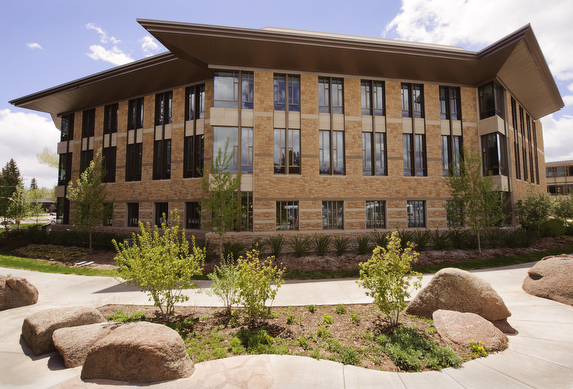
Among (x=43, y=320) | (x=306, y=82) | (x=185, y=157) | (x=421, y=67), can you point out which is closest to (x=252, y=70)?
(x=306, y=82)

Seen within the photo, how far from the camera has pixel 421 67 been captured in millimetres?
16828

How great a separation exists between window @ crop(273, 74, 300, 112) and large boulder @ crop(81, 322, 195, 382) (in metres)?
14.6

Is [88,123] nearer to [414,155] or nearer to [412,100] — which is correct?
[412,100]

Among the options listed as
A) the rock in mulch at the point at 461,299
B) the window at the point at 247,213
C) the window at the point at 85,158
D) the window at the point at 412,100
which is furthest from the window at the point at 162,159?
the rock in mulch at the point at 461,299

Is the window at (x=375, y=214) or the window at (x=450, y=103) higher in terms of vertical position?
the window at (x=450, y=103)

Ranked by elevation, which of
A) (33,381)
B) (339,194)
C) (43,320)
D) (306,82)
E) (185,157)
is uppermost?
(306,82)

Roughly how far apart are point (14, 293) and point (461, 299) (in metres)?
11.8

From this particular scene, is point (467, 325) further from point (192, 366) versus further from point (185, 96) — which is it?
point (185, 96)

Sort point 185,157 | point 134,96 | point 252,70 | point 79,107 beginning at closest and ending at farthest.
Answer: point 252,70 → point 185,157 → point 134,96 → point 79,107

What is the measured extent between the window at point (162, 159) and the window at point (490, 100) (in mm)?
23184

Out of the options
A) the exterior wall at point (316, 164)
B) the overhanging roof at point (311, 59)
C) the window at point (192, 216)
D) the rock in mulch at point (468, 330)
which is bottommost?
the rock in mulch at point (468, 330)

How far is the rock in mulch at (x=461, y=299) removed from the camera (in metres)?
5.89

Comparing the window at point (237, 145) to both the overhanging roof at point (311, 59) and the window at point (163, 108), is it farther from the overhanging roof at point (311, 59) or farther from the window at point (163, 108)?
the window at point (163, 108)

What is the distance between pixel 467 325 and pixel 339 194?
11647 millimetres
